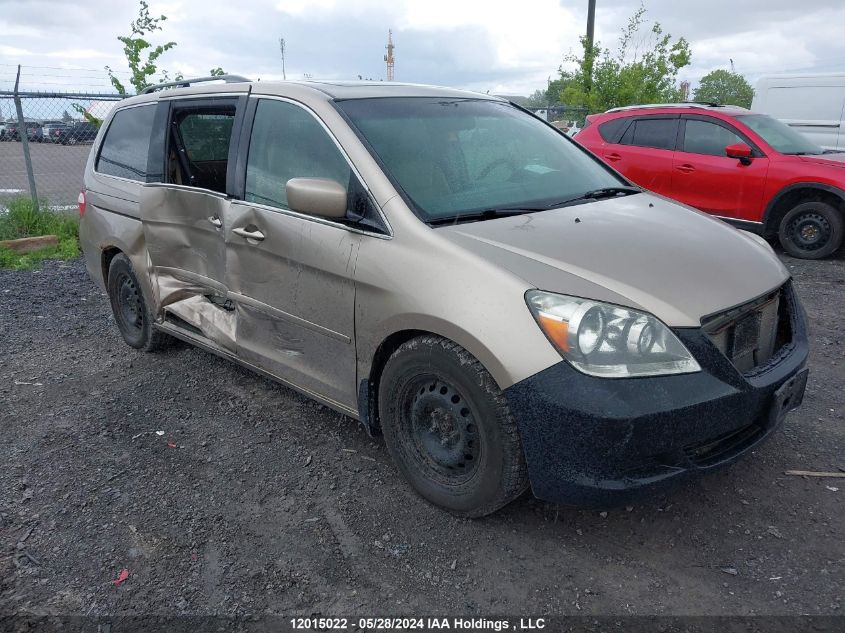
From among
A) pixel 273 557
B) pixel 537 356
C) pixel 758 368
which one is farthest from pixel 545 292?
pixel 273 557

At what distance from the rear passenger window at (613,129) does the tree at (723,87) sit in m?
29.0

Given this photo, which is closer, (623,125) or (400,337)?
(400,337)

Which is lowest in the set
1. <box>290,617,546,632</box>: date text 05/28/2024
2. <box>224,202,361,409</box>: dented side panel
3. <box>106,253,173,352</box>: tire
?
<box>290,617,546,632</box>: date text 05/28/2024

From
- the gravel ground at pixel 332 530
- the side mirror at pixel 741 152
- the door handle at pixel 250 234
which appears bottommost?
the gravel ground at pixel 332 530

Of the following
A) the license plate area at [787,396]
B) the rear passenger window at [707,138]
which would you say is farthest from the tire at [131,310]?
the rear passenger window at [707,138]

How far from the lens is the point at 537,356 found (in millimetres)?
2430

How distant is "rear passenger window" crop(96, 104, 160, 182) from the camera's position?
14.7 ft

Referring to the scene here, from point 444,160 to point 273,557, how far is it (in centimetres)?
190

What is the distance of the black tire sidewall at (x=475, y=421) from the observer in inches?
102

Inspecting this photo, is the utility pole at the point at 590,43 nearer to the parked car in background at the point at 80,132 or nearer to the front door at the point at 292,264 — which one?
the parked car in background at the point at 80,132

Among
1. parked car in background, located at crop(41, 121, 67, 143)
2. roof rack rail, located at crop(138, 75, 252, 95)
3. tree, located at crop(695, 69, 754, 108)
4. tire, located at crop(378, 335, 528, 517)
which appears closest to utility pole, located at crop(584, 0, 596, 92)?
parked car in background, located at crop(41, 121, 67, 143)

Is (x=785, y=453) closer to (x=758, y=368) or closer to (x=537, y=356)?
(x=758, y=368)

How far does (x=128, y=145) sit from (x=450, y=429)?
10.7 ft

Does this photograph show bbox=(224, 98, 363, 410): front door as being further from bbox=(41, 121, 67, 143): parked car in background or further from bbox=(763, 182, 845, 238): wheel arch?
bbox=(41, 121, 67, 143): parked car in background
